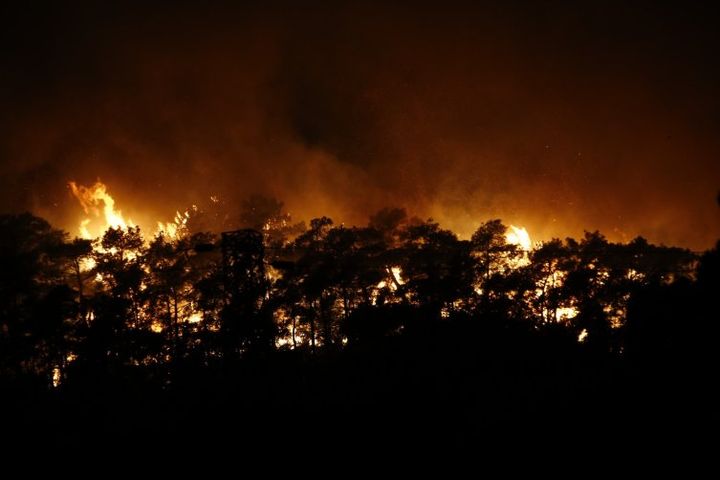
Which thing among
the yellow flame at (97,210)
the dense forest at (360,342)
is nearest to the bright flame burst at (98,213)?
the yellow flame at (97,210)

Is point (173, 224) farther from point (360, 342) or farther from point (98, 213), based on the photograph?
point (360, 342)

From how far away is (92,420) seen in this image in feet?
69.1

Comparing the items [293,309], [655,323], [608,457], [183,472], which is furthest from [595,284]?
[183,472]

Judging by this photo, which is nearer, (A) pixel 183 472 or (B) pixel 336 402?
(A) pixel 183 472

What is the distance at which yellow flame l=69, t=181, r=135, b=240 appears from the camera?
56.9 metres

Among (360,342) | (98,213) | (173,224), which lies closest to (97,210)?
(98,213)

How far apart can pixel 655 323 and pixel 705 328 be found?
3.80 m

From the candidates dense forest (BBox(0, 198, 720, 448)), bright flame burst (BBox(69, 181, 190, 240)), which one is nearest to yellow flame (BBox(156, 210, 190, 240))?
bright flame burst (BBox(69, 181, 190, 240))

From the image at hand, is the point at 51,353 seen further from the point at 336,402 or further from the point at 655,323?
the point at 655,323

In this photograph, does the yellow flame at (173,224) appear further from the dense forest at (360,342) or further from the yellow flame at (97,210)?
the dense forest at (360,342)

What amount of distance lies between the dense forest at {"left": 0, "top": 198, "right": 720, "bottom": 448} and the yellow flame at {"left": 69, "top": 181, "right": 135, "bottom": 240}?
24.7 metres

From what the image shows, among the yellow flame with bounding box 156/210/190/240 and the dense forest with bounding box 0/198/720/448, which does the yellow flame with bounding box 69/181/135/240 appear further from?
the dense forest with bounding box 0/198/720/448

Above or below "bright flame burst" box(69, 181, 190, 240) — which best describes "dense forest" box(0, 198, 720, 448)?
below

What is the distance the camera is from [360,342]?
2773 centimetres
